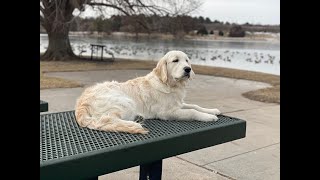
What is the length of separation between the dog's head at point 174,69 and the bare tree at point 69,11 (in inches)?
653

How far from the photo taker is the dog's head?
3.56 metres

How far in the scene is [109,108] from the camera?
3162mm

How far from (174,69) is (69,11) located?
1869 cm

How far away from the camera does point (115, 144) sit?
244cm

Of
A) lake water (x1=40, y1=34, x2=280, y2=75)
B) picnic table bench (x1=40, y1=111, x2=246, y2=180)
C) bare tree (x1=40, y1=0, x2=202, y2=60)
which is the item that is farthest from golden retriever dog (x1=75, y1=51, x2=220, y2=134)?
bare tree (x1=40, y1=0, x2=202, y2=60)

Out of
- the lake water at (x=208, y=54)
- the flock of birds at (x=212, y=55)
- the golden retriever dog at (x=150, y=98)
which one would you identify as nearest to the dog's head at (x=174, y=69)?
the golden retriever dog at (x=150, y=98)

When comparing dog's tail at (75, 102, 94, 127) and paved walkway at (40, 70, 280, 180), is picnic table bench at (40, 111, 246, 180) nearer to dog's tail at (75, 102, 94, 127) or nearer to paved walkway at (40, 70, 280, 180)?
dog's tail at (75, 102, 94, 127)

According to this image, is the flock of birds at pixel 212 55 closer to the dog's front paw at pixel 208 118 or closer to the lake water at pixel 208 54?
the lake water at pixel 208 54

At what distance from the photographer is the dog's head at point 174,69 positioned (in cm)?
356
